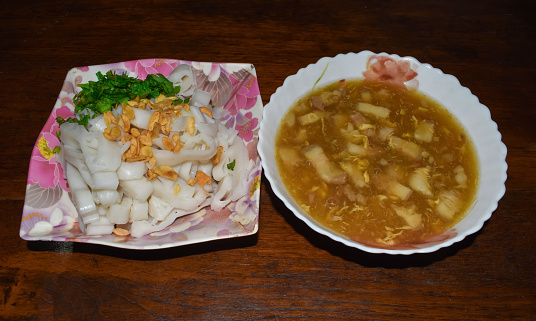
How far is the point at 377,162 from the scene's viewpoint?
2.43m

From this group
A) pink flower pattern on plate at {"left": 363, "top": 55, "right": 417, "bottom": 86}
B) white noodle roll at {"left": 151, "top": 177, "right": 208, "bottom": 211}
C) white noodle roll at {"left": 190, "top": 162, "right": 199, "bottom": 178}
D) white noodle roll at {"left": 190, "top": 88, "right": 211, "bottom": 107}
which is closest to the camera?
white noodle roll at {"left": 151, "top": 177, "right": 208, "bottom": 211}

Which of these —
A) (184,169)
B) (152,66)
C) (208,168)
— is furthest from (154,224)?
(152,66)

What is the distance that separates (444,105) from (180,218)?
1711mm

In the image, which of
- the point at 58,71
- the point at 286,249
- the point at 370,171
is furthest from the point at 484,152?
the point at 58,71

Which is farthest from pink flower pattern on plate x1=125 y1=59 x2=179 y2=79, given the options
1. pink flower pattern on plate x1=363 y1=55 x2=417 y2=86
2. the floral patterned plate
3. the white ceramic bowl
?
pink flower pattern on plate x1=363 y1=55 x2=417 y2=86

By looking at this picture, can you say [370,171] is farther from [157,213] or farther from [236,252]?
[157,213]

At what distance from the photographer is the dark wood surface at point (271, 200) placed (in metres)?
2.22

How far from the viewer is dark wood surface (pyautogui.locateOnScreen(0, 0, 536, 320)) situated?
87.3 inches

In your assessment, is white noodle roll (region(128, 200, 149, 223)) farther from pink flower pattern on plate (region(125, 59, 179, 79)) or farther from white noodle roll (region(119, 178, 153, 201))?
pink flower pattern on plate (region(125, 59, 179, 79))

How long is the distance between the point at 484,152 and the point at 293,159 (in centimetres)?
106

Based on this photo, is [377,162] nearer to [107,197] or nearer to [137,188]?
[137,188]

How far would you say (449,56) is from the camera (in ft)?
10.9

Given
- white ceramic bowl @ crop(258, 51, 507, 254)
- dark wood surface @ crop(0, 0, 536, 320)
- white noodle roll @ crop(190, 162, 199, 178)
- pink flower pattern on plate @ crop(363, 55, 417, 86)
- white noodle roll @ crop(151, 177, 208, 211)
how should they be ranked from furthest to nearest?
pink flower pattern on plate @ crop(363, 55, 417, 86) → white noodle roll @ crop(190, 162, 199, 178) → white noodle roll @ crop(151, 177, 208, 211) → dark wood surface @ crop(0, 0, 536, 320) → white ceramic bowl @ crop(258, 51, 507, 254)

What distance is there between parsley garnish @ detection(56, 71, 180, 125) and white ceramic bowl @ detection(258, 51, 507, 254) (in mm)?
668
